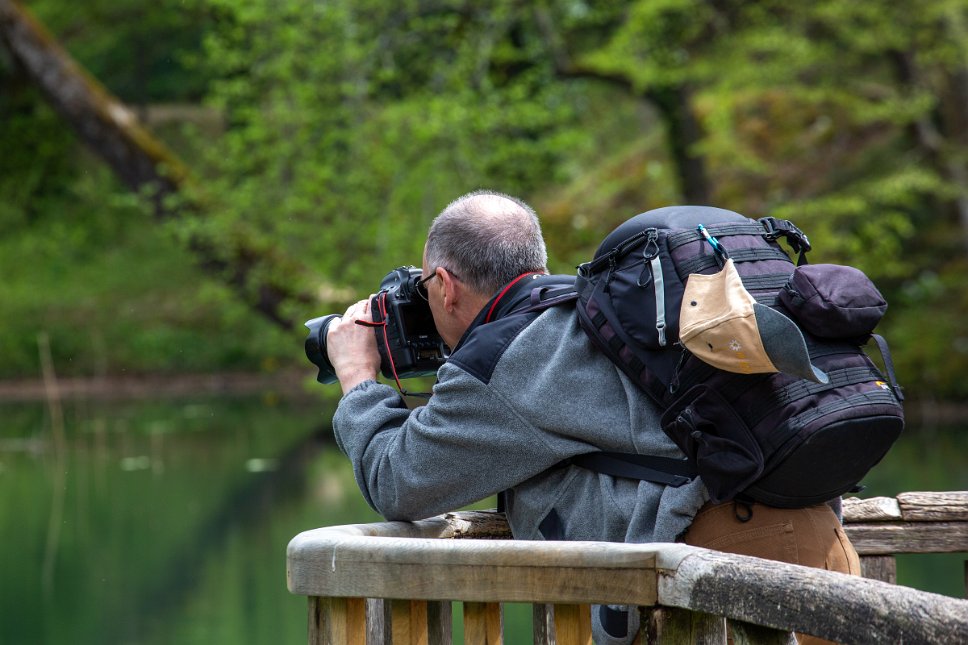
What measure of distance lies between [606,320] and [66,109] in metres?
7.74

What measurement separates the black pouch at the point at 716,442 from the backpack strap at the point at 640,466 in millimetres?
57

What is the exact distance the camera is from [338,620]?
1.55 m

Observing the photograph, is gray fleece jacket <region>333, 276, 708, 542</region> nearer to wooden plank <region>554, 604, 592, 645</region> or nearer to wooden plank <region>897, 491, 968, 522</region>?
wooden plank <region>554, 604, 592, 645</region>

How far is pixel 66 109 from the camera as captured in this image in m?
8.61

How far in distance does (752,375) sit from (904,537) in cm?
79

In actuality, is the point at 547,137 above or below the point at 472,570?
above

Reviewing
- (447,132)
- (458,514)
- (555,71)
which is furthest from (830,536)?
(555,71)

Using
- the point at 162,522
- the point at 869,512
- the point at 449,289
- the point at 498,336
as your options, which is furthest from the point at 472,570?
the point at 162,522

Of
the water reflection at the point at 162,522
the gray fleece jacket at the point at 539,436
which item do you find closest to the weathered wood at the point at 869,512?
the gray fleece jacket at the point at 539,436

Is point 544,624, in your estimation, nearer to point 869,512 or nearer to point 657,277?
point 657,277

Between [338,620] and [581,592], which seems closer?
[581,592]

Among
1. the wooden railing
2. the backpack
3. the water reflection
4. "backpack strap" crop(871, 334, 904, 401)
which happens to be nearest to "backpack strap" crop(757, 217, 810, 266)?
the backpack

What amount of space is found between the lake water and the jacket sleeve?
431 cm

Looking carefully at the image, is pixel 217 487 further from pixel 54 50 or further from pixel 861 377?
pixel 861 377
